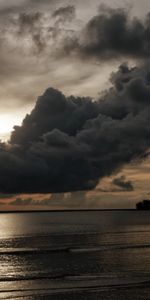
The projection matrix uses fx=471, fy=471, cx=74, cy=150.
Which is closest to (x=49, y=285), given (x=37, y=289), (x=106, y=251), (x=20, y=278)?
(x=37, y=289)

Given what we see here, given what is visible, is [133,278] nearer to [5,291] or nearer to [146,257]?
[5,291]

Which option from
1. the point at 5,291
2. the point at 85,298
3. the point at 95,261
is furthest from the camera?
the point at 95,261

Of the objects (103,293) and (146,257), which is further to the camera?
(146,257)

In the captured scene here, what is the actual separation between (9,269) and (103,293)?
28369 mm

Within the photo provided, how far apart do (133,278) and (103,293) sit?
12.1 meters

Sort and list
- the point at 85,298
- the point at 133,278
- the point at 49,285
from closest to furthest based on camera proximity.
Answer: the point at 85,298, the point at 49,285, the point at 133,278

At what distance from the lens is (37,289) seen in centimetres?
5394

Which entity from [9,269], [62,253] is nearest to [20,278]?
[9,269]

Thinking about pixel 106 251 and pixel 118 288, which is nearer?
pixel 118 288

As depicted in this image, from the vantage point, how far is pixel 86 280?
5969 cm

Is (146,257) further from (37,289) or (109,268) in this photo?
(37,289)

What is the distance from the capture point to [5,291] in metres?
52.7

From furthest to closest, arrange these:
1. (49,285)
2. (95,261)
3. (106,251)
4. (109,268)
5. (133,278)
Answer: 1. (106,251)
2. (95,261)
3. (109,268)
4. (133,278)
5. (49,285)

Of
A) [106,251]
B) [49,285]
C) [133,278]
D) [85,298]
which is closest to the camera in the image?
[85,298]
